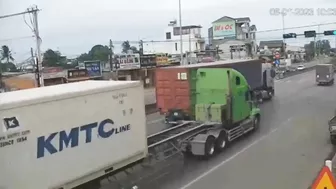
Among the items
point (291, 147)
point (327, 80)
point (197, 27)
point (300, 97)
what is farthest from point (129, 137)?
point (197, 27)

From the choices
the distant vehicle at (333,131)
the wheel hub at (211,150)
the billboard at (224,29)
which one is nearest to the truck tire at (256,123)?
the distant vehicle at (333,131)

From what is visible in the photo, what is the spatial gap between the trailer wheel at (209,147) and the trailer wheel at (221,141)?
0.32 meters

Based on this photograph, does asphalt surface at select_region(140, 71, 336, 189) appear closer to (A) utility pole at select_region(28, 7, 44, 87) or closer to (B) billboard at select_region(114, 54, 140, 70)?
(A) utility pole at select_region(28, 7, 44, 87)

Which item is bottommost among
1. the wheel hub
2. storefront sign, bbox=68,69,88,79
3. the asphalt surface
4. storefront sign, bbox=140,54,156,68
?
the asphalt surface

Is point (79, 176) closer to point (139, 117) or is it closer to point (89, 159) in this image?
point (89, 159)

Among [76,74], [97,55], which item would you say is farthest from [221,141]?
[97,55]

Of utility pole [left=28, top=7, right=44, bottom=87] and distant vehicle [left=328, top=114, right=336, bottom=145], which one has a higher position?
utility pole [left=28, top=7, right=44, bottom=87]

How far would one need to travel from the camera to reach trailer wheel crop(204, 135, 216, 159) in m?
14.7

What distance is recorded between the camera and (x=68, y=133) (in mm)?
9375

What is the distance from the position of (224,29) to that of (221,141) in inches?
3518

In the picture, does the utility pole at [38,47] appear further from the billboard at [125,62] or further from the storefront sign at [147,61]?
the storefront sign at [147,61]

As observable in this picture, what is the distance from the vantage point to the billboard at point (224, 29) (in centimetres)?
10100

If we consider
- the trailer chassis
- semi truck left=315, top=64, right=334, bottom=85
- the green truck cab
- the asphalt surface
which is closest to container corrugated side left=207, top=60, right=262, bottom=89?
the asphalt surface

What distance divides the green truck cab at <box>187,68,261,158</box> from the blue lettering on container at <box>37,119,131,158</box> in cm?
533
